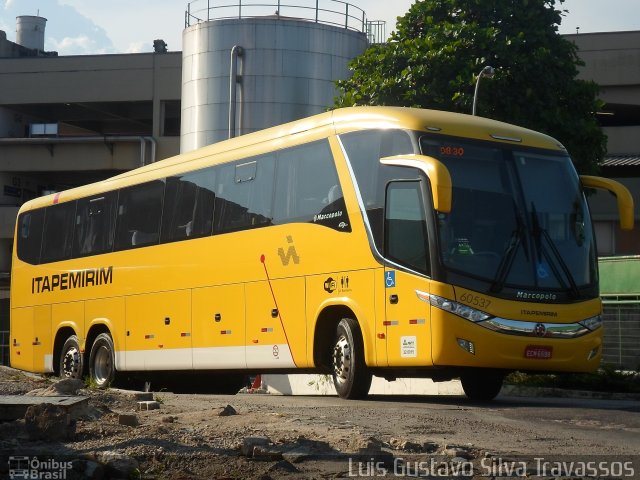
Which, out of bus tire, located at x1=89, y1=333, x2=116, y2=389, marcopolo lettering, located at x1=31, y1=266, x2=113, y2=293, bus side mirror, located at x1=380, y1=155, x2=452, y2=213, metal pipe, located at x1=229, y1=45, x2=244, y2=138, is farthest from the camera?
metal pipe, located at x1=229, y1=45, x2=244, y2=138

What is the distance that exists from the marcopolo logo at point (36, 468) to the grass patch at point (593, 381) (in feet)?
48.8

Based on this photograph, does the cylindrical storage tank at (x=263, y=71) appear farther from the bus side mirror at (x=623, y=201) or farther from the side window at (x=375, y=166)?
the side window at (x=375, y=166)

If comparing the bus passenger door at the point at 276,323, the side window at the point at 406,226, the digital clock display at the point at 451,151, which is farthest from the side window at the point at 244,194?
the digital clock display at the point at 451,151

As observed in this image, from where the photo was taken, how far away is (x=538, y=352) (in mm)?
14984

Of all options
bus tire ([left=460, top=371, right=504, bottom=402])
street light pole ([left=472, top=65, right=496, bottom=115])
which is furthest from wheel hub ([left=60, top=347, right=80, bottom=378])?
street light pole ([left=472, top=65, right=496, bottom=115])

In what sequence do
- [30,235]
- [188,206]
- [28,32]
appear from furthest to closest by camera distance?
[28,32] < [30,235] < [188,206]

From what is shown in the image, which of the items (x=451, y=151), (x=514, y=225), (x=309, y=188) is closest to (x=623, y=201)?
(x=514, y=225)

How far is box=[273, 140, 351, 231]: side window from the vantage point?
641 inches

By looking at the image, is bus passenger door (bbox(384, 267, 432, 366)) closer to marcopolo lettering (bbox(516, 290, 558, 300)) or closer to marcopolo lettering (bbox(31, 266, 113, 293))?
marcopolo lettering (bbox(516, 290, 558, 300))

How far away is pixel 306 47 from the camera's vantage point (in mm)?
47625

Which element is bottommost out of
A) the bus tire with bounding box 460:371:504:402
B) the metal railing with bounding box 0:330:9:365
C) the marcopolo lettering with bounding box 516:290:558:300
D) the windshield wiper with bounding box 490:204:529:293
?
the metal railing with bounding box 0:330:9:365

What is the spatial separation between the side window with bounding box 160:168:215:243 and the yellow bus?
37mm

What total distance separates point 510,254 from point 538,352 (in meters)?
1.22

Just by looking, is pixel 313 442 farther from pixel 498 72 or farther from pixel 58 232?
pixel 498 72
